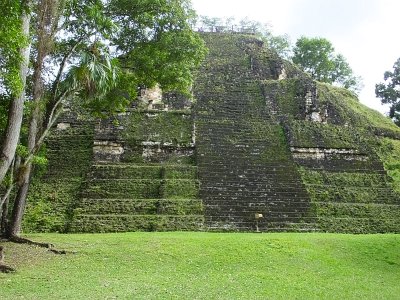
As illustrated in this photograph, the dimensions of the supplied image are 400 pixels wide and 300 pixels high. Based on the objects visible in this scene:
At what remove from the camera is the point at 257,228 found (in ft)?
39.9

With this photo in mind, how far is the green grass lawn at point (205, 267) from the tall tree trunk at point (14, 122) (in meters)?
1.88

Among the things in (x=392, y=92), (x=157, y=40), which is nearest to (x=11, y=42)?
(x=157, y=40)

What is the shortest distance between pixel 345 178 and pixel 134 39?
821cm

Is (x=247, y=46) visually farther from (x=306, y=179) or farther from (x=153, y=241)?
(x=153, y=241)

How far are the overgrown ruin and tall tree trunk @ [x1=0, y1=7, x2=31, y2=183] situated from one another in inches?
180

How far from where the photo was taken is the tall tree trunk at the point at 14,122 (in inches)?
292

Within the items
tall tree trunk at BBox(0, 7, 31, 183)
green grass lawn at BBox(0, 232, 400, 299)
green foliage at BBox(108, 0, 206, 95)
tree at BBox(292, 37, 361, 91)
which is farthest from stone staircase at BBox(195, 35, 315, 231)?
tree at BBox(292, 37, 361, 91)

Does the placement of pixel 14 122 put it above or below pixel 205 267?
above

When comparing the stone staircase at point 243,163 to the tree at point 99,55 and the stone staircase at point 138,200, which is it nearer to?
the stone staircase at point 138,200

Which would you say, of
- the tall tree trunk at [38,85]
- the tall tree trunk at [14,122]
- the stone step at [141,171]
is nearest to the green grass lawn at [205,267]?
the tall tree trunk at [38,85]

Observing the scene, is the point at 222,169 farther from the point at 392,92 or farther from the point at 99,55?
the point at 392,92

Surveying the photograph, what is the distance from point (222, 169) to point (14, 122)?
25.2 ft

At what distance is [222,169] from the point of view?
1430 centimetres

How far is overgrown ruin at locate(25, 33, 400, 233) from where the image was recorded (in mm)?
12375
